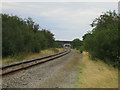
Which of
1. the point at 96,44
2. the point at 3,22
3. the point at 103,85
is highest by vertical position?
the point at 3,22

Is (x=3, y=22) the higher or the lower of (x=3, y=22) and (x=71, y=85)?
the higher

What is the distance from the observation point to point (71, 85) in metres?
13.6

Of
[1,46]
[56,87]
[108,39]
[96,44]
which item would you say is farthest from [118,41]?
[1,46]

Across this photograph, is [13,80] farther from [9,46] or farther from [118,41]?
[9,46]

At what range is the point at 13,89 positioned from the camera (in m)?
12.2

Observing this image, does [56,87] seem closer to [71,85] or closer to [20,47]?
[71,85]

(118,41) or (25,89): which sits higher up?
(118,41)

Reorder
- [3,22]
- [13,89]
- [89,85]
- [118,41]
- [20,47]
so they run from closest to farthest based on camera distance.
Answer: [13,89] → [89,85] → [118,41] → [3,22] → [20,47]

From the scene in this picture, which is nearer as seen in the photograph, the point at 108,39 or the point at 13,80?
the point at 13,80

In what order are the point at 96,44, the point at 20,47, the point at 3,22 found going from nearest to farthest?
1. the point at 96,44
2. the point at 3,22
3. the point at 20,47

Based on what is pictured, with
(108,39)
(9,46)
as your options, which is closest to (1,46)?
(9,46)

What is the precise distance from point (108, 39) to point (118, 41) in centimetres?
245

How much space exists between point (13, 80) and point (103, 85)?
14.7ft

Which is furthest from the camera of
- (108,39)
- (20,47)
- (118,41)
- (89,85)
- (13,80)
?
(20,47)
